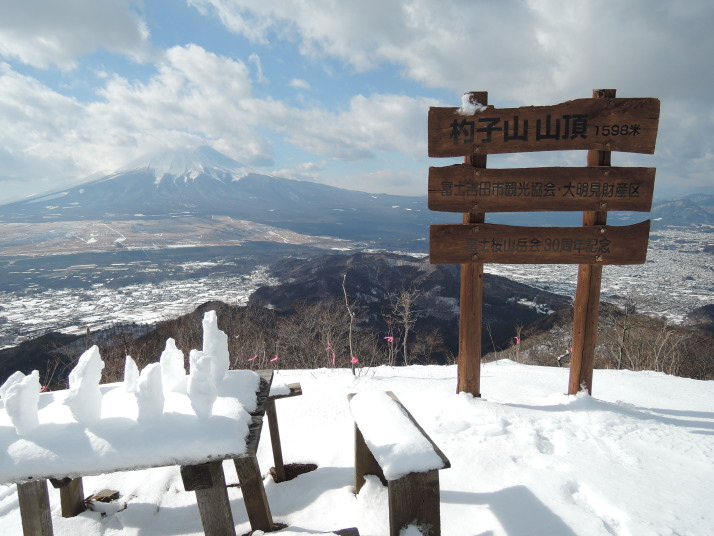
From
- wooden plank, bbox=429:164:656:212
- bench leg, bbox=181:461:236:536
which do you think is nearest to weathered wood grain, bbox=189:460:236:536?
bench leg, bbox=181:461:236:536

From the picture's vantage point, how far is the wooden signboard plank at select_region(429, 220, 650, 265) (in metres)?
3.94

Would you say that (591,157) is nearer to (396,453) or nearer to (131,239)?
(396,453)

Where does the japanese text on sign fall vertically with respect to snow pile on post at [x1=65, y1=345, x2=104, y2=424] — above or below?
above

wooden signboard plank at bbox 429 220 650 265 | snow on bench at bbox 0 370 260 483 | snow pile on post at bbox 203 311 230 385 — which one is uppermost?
wooden signboard plank at bbox 429 220 650 265

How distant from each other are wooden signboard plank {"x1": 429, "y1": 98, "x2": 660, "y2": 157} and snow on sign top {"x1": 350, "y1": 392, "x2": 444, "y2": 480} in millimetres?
2654

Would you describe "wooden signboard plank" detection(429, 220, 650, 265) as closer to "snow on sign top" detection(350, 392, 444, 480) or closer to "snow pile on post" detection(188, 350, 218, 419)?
"snow on sign top" detection(350, 392, 444, 480)

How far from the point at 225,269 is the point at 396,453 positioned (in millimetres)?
98591

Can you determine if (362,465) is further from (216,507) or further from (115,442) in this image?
(115,442)

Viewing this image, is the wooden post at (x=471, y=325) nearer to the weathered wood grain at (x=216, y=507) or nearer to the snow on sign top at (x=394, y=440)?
the snow on sign top at (x=394, y=440)

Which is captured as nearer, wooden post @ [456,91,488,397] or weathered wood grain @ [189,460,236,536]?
weathered wood grain @ [189,460,236,536]

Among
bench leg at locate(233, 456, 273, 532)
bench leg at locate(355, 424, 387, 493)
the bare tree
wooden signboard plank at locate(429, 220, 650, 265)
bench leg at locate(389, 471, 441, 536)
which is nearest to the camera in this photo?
bench leg at locate(389, 471, 441, 536)

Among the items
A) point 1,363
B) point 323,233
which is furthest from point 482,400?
point 323,233

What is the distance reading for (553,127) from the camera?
12.5 ft

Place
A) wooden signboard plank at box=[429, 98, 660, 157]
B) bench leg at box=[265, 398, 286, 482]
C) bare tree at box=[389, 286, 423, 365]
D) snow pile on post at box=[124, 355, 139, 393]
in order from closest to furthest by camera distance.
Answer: snow pile on post at box=[124, 355, 139, 393]
bench leg at box=[265, 398, 286, 482]
wooden signboard plank at box=[429, 98, 660, 157]
bare tree at box=[389, 286, 423, 365]
